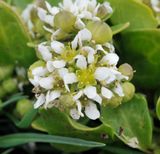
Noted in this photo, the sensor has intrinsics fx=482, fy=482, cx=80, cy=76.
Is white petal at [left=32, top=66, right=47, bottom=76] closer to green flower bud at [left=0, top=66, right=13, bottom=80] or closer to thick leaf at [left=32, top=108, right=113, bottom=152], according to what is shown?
thick leaf at [left=32, top=108, right=113, bottom=152]

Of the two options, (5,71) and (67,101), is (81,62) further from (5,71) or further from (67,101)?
(5,71)

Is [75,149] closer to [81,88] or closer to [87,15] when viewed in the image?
[81,88]

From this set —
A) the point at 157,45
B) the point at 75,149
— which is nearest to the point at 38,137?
the point at 75,149

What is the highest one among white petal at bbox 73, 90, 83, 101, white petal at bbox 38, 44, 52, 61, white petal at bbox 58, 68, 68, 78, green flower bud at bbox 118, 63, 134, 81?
white petal at bbox 38, 44, 52, 61

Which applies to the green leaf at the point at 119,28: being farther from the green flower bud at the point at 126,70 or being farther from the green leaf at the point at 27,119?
the green leaf at the point at 27,119

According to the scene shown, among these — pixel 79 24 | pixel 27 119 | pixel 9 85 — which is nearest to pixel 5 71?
pixel 9 85

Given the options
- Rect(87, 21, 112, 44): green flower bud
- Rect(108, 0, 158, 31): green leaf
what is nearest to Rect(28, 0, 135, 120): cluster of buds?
Rect(87, 21, 112, 44): green flower bud

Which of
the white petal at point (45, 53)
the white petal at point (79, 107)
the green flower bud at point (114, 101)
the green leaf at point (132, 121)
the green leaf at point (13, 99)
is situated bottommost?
the green leaf at point (132, 121)

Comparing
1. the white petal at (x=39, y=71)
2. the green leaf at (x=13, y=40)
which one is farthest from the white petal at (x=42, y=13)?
the white petal at (x=39, y=71)
